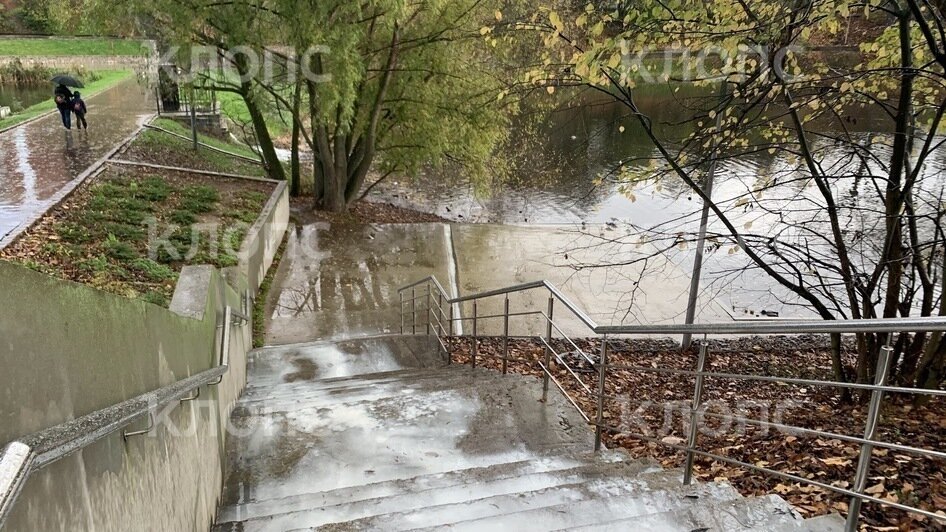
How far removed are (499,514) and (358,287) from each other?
8.44 metres

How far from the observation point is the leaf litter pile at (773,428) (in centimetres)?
336

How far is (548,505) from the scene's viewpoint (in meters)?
3.30

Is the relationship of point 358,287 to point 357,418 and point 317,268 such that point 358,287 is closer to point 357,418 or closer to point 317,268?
point 317,268

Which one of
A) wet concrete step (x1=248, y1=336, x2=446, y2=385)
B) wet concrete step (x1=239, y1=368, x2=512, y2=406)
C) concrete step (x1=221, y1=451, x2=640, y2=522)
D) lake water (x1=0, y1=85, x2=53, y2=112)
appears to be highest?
lake water (x1=0, y1=85, x2=53, y2=112)

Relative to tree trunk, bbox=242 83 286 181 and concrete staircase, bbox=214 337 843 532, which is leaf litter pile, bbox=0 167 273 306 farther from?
tree trunk, bbox=242 83 286 181

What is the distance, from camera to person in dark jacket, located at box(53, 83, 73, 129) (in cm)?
1522

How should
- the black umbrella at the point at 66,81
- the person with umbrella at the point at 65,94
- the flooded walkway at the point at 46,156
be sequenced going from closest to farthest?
the flooded walkway at the point at 46,156
the black umbrella at the point at 66,81
the person with umbrella at the point at 65,94

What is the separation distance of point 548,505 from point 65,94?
17.0 meters

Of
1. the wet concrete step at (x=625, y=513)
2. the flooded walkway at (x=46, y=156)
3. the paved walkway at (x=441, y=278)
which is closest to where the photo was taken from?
the wet concrete step at (x=625, y=513)

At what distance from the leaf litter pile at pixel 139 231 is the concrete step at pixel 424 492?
2.02 meters

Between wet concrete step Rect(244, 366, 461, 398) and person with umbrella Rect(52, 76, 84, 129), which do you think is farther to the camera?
person with umbrella Rect(52, 76, 84, 129)

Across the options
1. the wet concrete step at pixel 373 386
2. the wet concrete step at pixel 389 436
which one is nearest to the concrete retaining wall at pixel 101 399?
the wet concrete step at pixel 389 436

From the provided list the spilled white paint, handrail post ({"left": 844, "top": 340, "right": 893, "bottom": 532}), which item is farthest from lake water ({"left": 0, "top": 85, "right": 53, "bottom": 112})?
handrail post ({"left": 844, "top": 340, "right": 893, "bottom": 532})

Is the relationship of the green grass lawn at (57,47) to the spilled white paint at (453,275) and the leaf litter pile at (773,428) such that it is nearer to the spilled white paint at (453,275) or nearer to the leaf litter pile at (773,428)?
Answer: the spilled white paint at (453,275)
